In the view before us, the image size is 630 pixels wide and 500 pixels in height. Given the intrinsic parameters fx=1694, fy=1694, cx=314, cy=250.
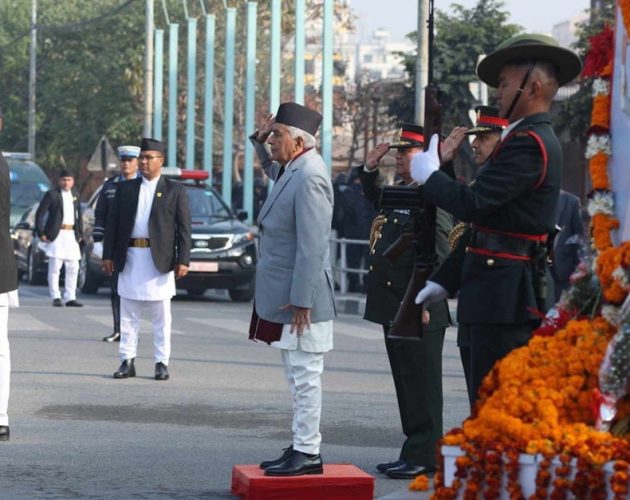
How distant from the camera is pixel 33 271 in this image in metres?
28.8

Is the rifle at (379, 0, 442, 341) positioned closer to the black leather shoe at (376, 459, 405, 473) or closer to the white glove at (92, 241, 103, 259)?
the black leather shoe at (376, 459, 405, 473)

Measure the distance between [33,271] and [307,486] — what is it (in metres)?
21.5

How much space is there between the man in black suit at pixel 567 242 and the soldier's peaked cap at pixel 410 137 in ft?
14.4

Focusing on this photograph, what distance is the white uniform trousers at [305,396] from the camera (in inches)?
313

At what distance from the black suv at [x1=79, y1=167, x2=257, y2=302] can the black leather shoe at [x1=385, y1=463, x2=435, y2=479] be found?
14.8 metres

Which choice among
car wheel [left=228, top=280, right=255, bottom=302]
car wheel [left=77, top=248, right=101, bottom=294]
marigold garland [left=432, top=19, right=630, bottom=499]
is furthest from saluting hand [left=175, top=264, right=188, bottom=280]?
car wheel [left=77, top=248, right=101, bottom=294]

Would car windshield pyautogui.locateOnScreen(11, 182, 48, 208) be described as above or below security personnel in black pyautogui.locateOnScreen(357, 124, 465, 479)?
below

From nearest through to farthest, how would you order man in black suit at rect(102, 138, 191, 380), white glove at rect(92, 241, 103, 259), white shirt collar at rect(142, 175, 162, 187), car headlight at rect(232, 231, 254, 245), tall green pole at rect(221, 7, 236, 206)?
man in black suit at rect(102, 138, 191, 380) < white shirt collar at rect(142, 175, 162, 187) < white glove at rect(92, 241, 103, 259) < car headlight at rect(232, 231, 254, 245) < tall green pole at rect(221, 7, 236, 206)

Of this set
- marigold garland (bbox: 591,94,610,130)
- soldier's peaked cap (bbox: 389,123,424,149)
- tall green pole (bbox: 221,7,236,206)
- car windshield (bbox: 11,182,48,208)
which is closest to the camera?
→ marigold garland (bbox: 591,94,610,130)

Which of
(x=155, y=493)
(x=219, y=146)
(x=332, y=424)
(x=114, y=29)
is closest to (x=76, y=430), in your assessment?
(x=332, y=424)

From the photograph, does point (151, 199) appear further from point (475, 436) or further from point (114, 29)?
point (114, 29)

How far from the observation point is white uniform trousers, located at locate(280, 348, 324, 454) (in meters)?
7.95

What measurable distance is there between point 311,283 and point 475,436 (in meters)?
2.44

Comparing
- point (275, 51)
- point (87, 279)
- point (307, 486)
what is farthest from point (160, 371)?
point (275, 51)
